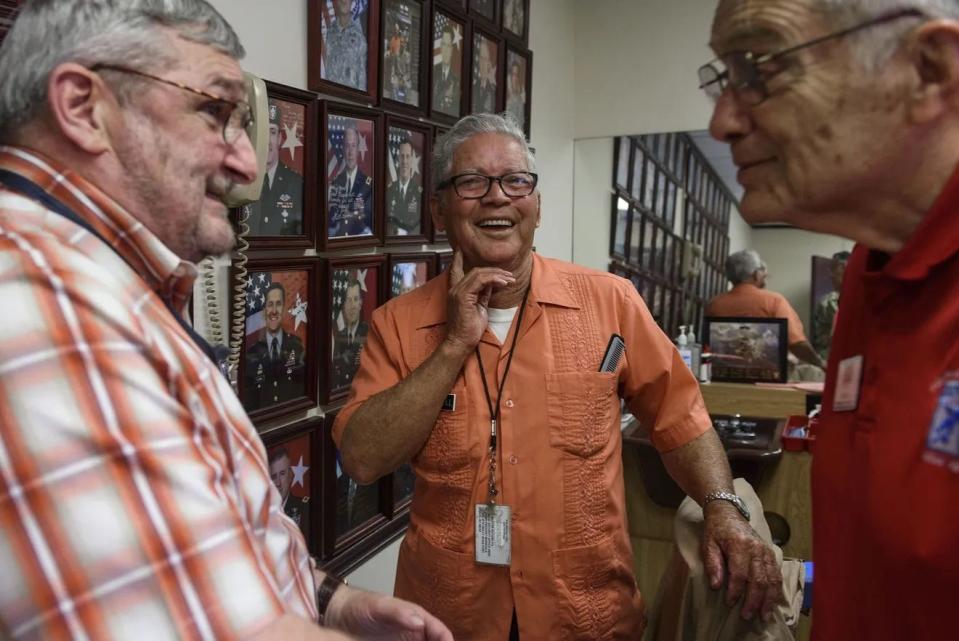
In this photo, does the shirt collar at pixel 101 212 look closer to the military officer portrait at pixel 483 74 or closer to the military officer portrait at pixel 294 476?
the military officer portrait at pixel 294 476

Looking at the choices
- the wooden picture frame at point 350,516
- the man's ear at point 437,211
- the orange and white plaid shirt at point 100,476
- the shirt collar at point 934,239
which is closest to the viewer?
the orange and white plaid shirt at point 100,476

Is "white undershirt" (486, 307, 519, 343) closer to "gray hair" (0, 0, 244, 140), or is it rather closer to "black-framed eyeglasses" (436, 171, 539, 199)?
"black-framed eyeglasses" (436, 171, 539, 199)

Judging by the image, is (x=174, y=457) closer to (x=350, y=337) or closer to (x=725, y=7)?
(x=725, y=7)

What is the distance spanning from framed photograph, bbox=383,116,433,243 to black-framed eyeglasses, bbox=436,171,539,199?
74 cm

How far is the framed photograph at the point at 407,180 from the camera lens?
2.51 meters

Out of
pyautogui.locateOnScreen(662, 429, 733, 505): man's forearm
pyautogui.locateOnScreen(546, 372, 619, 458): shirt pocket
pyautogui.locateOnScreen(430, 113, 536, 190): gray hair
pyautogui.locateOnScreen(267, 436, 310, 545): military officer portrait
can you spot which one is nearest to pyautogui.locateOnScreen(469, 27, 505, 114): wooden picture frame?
pyautogui.locateOnScreen(430, 113, 536, 190): gray hair

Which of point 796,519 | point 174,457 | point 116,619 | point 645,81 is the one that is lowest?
point 796,519

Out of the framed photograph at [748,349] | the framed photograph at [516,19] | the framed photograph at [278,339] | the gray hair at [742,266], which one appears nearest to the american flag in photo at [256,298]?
the framed photograph at [278,339]

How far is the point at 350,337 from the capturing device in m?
2.38

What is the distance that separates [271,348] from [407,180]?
2.84 ft

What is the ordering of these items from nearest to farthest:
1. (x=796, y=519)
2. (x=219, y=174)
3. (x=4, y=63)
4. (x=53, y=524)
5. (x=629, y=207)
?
1. (x=53, y=524)
2. (x=4, y=63)
3. (x=219, y=174)
4. (x=796, y=519)
5. (x=629, y=207)

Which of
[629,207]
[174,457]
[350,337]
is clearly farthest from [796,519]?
[174,457]

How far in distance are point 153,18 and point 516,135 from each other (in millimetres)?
1038

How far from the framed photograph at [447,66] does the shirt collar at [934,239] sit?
2.17 m
